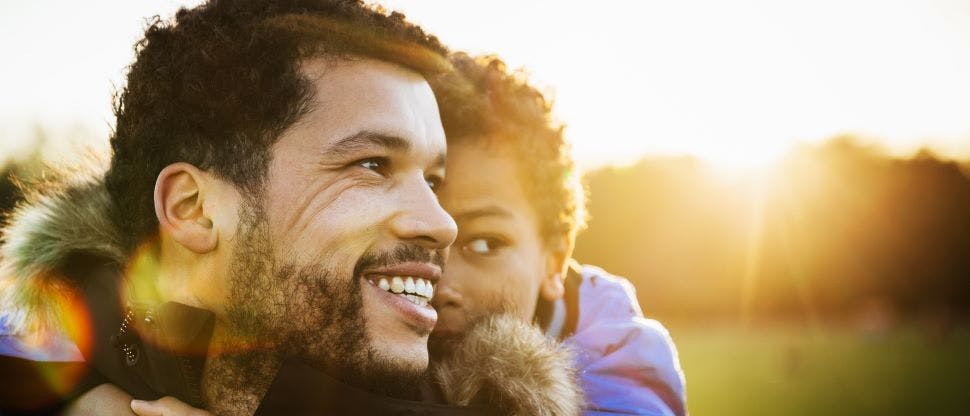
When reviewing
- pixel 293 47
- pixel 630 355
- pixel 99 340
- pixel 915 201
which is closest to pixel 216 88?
pixel 293 47

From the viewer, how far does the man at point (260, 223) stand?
253 cm

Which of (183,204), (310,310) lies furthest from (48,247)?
(310,310)

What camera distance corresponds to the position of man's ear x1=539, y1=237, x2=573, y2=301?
4.02m

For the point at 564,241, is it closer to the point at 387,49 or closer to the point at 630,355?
the point at 630,355

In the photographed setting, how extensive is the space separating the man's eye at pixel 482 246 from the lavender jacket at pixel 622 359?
532 millimetres

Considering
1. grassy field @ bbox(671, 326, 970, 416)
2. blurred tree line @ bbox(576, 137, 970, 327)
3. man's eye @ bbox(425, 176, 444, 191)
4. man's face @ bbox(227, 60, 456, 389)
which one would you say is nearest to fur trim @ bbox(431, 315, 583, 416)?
man's face @ bbox(227, 60, 456, 389)

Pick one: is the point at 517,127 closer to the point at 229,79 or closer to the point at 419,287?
the point at 419,287

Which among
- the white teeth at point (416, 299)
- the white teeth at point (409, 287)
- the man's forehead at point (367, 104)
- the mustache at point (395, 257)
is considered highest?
the man's forehead at point (367, 104)

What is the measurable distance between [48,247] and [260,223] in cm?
103

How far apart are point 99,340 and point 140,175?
0.61 m

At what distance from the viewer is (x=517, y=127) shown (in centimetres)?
391

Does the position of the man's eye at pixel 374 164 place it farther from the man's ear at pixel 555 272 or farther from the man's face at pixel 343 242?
the man's ear at pixel 555 272

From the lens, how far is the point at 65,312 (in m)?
2.82

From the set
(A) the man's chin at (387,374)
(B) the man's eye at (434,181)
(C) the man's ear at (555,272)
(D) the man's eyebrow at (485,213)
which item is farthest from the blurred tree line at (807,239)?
(A) the man's chin at (387,374)
